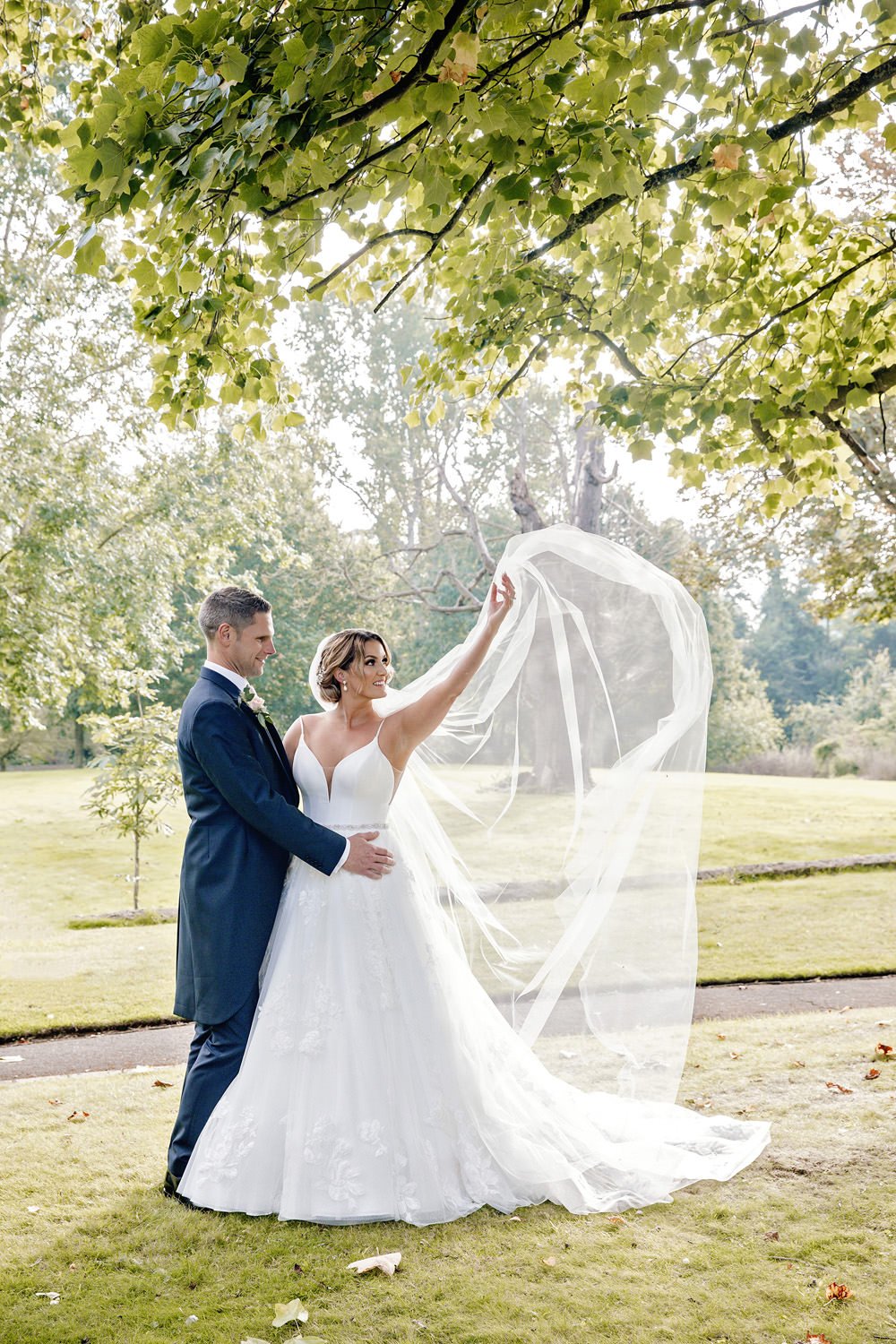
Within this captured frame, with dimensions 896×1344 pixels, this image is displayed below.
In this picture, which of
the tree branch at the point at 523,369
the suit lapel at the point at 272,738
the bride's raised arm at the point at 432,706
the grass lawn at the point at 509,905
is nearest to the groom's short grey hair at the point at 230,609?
the suit lapel at the point at 272,738

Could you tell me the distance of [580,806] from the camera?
511 centimetres

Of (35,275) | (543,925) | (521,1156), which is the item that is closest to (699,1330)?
(521,1156)

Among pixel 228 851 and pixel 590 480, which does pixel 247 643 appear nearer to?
pixel 228 851

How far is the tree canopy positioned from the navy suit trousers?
322cm

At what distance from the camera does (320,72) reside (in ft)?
12.0

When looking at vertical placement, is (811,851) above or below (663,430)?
below

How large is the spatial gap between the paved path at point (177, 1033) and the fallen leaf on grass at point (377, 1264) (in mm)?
3535

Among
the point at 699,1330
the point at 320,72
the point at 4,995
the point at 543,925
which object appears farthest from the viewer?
the point at 4,995

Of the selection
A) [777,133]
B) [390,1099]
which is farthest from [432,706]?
[777,133]

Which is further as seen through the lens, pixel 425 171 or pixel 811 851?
pixel 811 851

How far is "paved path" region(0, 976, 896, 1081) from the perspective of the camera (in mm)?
7070

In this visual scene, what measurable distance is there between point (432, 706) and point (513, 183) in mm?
2380

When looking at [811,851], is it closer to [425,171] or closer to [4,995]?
[4,995]

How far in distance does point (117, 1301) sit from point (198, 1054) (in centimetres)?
114
